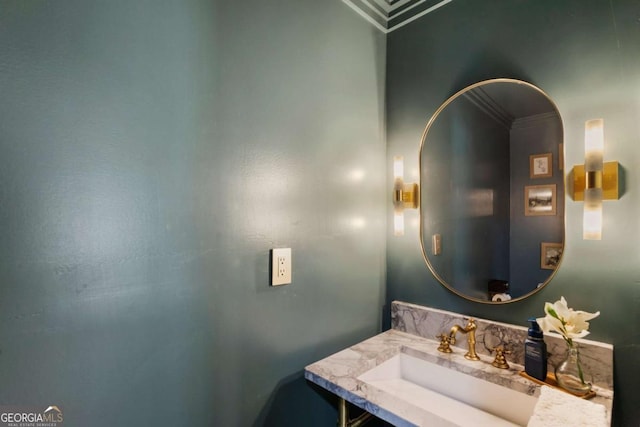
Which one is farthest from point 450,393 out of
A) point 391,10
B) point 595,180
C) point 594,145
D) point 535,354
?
point 391,10

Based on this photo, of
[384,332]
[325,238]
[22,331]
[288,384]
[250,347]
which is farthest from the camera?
[384,332]

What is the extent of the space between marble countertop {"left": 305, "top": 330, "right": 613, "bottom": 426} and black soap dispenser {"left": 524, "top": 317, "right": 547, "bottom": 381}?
0.04 meters

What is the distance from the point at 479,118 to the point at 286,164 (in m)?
0.82

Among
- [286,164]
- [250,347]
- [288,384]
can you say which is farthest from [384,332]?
[286,164]

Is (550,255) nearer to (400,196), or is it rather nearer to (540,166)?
(540,166)

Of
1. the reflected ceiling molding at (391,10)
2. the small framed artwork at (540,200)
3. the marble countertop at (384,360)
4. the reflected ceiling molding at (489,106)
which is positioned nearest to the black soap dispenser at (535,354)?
the marble countertop at (384,360)

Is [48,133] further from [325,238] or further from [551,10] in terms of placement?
[551,10]

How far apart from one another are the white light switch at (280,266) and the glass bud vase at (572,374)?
909 mm

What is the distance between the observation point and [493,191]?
1.17 m

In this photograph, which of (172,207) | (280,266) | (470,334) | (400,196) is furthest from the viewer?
(400,196)

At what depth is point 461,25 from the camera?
50.3 inches

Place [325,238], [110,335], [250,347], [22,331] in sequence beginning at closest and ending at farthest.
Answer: [22,331]
[110,335]
[250,347]
[325,238]

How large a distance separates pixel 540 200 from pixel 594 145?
0.22 metres

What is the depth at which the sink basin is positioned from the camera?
955 mm
